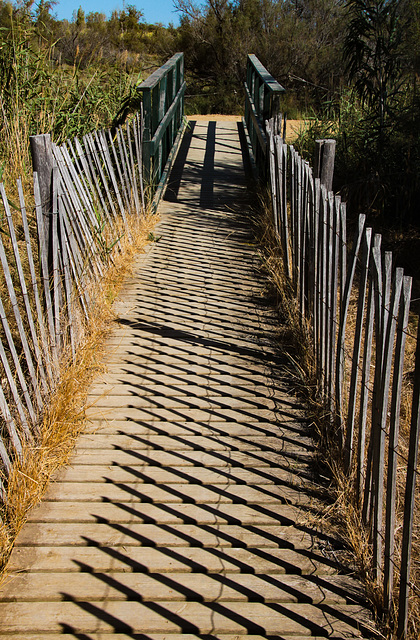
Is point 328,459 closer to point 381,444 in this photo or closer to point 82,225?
point 381,444

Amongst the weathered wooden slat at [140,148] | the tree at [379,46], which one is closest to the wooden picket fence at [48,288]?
the weathered wooden slat at [140,148]

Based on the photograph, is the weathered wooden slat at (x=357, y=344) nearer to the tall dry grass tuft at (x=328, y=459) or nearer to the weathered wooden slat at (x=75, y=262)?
the tall dry grass tuft at (x=328, y=459)

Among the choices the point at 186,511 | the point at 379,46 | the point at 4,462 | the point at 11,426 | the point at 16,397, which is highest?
the point at 379,46

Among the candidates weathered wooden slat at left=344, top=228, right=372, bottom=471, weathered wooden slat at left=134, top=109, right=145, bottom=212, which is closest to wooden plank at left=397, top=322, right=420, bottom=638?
weathered wooden slat at left=344, top=228, right=372, bottom=471

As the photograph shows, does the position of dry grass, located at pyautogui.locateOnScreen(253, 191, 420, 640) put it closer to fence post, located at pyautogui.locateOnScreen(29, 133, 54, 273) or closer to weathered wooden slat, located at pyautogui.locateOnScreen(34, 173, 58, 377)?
weathered wooden slat, located at pyautogui.locateOnScreen(34, 173, 58, 377)

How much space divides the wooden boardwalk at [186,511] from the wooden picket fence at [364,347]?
0.76ft

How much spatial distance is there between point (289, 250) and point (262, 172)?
9.84ft

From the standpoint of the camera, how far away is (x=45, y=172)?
364 centimetres

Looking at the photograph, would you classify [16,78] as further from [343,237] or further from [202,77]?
[202,77]

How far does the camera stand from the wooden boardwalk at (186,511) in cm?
230

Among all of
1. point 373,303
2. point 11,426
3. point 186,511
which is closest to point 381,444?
point 373,303

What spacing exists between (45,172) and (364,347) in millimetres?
2088

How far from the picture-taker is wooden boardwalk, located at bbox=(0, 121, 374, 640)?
7.56ft

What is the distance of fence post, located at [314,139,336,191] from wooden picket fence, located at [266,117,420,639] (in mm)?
171
